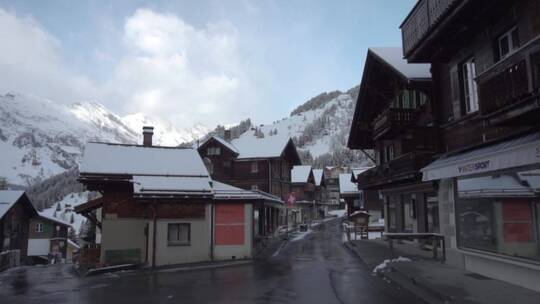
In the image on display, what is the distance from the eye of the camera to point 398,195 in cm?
2617

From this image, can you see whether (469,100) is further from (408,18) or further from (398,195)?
(398,195)

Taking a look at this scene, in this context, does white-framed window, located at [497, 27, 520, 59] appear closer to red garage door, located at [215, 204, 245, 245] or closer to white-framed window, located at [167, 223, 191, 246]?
red garage door, located at [215, 204, 245, 245]

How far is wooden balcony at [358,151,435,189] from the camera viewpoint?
17875 mm

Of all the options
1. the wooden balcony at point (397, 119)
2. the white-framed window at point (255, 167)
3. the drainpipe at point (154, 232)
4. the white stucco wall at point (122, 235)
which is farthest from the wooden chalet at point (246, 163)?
the wooden balcony at point (397, 119)

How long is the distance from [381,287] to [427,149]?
7.05 m

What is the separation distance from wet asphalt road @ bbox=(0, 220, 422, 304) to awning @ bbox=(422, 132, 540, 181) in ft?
12.7

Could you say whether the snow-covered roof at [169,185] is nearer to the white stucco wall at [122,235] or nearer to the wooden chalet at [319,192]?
the white stucco wall at [122,235]

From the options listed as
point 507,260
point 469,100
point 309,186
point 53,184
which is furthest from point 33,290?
point 53,184

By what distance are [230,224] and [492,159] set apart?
14.2 metres

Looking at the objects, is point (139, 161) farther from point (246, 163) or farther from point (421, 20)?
point (246, 163)

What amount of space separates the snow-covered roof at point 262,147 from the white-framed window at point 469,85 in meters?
33.7

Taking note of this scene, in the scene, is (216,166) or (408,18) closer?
(408,18)

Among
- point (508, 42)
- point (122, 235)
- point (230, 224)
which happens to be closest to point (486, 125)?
point (508, 42)

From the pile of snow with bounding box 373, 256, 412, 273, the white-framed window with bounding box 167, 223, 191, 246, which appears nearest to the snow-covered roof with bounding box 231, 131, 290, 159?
the white-framed window with bounding box 167, 223, 191, 246
